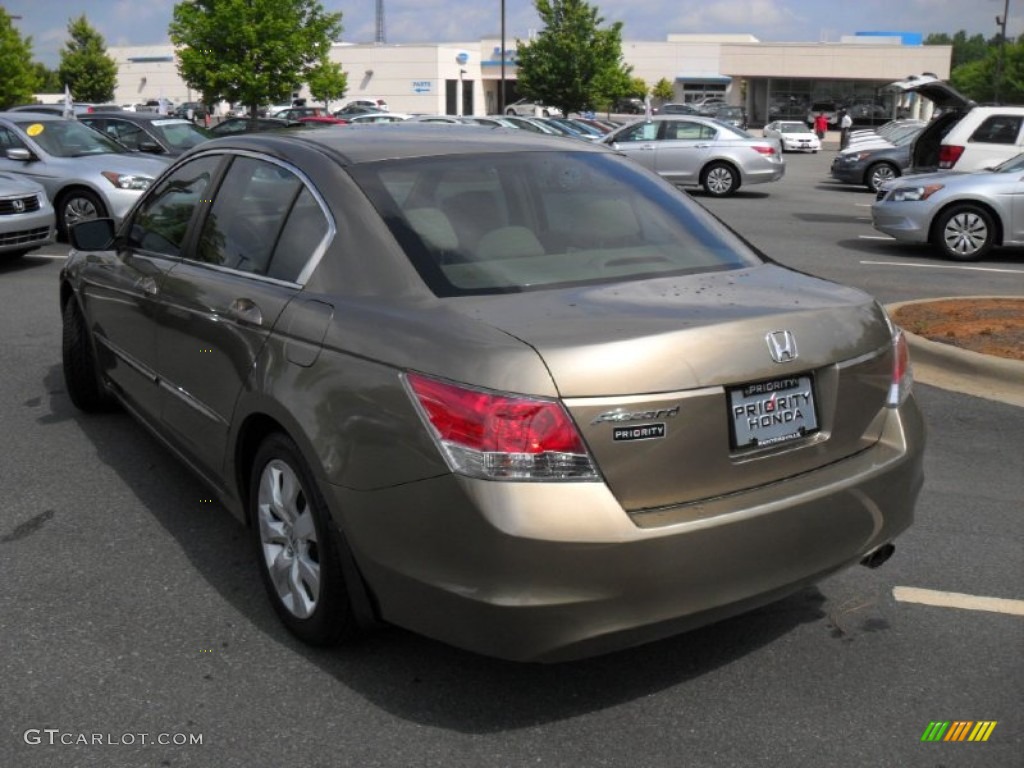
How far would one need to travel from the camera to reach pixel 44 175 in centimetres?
1409

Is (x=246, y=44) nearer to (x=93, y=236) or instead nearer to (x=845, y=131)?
(x=845, y=131)

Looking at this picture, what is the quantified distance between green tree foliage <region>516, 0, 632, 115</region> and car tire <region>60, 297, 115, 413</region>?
143 feet

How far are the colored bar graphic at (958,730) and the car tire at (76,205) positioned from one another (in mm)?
12820

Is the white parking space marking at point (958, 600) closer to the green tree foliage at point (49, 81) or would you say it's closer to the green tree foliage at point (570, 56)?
the green tree foliage at point (570, 56)

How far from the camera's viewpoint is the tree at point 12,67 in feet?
120

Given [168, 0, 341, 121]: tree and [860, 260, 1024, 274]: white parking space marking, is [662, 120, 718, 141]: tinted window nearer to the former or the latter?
[860, 260, 1024, 274]: white parking space marking

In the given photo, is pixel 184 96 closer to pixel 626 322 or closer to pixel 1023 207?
pixel 1023 207

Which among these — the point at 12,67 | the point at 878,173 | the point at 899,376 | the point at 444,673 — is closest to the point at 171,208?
the point at 444,673

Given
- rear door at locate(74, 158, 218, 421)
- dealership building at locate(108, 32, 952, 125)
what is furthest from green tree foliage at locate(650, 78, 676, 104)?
rear door at locate(74, 158, 218, 421)

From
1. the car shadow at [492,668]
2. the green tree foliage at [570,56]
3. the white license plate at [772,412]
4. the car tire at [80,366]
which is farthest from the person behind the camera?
the green tree foliage at [570,56]

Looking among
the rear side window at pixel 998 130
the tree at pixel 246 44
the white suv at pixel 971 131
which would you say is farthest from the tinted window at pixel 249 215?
the tree at pixel 246 44

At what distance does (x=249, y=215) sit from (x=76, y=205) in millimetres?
10841

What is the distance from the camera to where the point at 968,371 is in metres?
7.23

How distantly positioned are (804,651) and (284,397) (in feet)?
6.26
